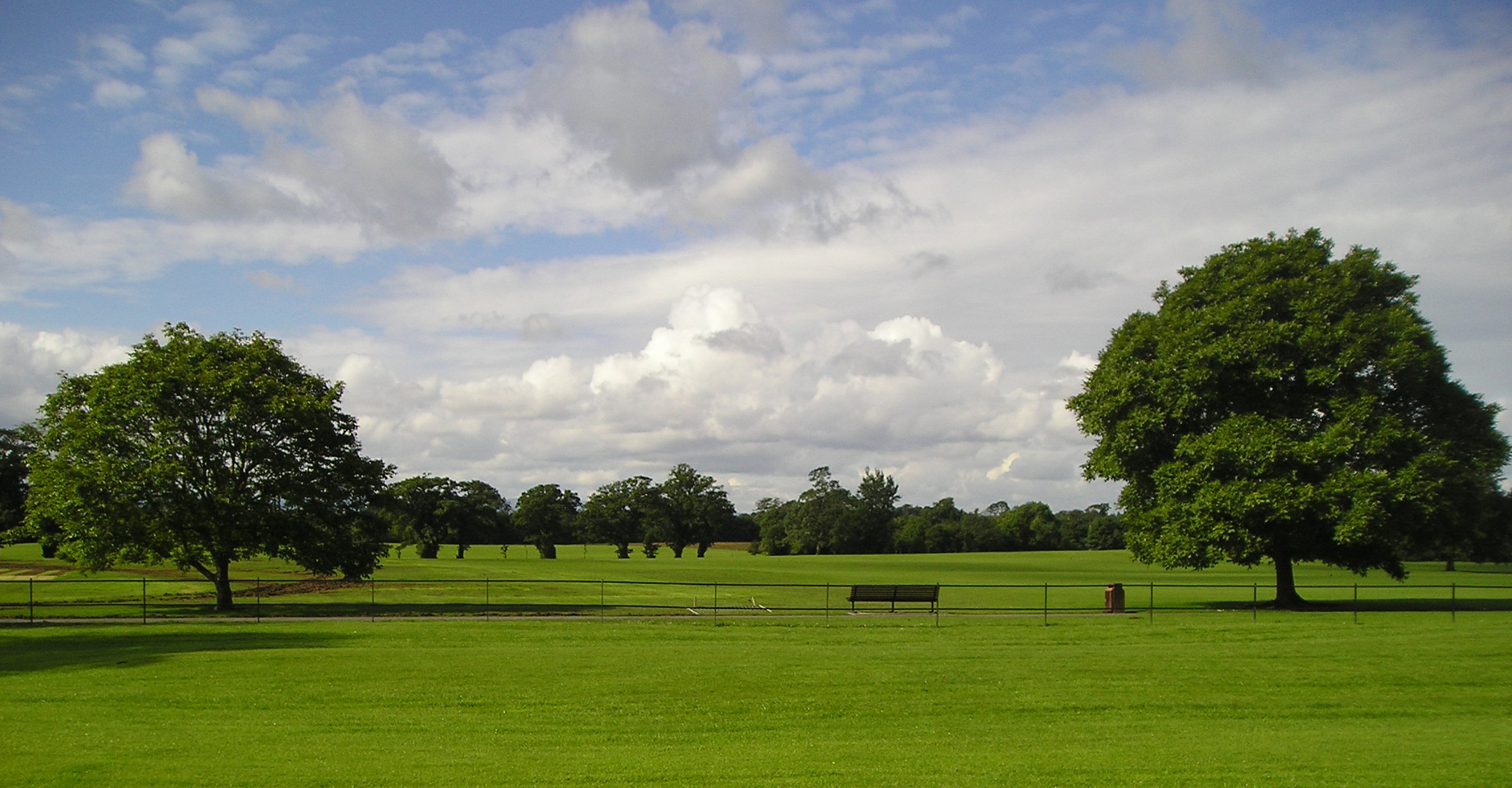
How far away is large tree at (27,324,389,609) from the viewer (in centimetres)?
3309

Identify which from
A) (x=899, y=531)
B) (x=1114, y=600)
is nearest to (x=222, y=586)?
(x=1114, y=600)

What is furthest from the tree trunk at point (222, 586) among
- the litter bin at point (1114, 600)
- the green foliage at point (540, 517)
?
the green foliage at point (540, 517)

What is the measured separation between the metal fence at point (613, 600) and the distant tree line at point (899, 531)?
92.5m

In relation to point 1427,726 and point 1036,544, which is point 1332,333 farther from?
point 1036,544

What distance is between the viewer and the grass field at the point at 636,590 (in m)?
34.4

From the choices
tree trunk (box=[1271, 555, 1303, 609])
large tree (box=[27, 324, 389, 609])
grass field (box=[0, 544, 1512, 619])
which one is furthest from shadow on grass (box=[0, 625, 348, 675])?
tree trunk (box=[1271, 555, 1303, 609])

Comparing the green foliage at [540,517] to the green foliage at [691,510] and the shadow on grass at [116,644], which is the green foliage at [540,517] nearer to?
the green foliage at [691,510]

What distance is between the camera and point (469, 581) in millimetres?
52938

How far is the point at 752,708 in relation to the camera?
53.0 feet

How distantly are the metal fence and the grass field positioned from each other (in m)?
0.11

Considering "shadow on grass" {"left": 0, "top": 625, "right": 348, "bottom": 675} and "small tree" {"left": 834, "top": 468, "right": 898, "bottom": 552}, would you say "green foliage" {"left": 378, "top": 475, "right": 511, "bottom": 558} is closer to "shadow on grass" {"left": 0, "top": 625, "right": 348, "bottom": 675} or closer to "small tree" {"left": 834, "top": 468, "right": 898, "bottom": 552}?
"small tree" {"left": 834, "top": 468, "right": 898, "bottom": 552}

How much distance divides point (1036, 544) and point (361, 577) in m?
130

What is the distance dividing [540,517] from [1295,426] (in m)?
118

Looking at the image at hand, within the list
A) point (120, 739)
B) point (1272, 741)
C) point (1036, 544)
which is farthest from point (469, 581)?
point (1036, 544)
